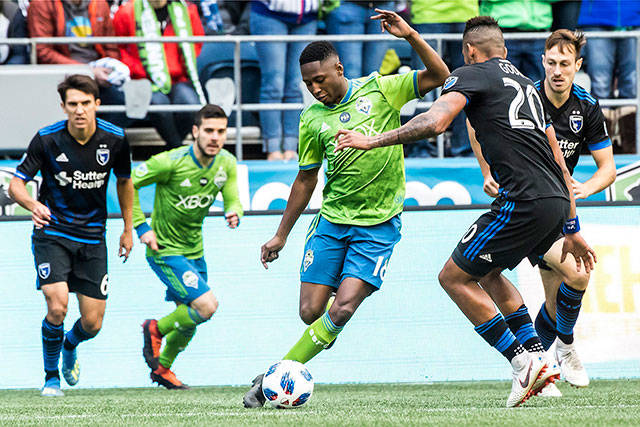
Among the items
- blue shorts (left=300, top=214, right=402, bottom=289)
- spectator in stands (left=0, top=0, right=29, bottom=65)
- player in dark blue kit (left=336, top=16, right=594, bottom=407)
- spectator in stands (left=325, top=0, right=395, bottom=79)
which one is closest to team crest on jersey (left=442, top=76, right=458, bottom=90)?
player in dark blue kit (left=336, top=16, right=594, bottom=407)

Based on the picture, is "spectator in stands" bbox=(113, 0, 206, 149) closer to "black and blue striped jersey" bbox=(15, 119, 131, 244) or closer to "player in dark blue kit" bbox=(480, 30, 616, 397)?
"black and blue striped jersey" bbox=(15, 119, 131, 244)

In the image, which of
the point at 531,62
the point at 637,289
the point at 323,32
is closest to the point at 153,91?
the point at 323,32

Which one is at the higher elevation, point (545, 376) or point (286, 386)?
point (545, 376)

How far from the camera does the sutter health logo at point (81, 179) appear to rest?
7.46 meters

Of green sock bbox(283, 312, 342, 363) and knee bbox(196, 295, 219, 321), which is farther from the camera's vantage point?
knee bbox(196, 295, 219, 321)

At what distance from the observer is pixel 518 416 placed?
4789 millimetres

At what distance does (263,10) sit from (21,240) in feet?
10.3

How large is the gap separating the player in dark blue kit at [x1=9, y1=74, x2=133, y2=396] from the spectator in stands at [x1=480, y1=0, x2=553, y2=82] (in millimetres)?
4029

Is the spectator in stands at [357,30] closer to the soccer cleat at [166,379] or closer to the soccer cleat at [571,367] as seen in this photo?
the soccer cleat at [166,379]

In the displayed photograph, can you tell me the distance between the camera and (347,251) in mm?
6168

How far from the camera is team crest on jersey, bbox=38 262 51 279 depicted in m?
7.44

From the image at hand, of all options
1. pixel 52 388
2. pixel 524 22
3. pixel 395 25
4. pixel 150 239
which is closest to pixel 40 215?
pixel 150 239

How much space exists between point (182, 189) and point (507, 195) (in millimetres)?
3514

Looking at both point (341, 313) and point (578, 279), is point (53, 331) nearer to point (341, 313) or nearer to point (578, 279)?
point (341, 313)
